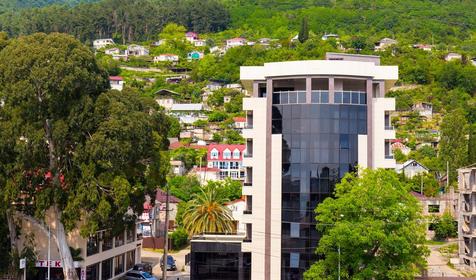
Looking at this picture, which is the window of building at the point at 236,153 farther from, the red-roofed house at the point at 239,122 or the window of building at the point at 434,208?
the window of building at the point at 434,208

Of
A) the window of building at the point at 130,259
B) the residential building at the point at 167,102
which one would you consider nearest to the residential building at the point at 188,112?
the residential building at the point at 167,102

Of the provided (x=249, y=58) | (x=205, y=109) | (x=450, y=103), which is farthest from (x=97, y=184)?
(x=249, y=58)

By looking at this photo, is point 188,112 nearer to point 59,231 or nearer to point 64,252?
point 59,231

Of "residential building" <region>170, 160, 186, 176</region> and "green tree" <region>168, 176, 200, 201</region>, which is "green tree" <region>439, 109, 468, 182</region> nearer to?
"green tree" <region>168, 176, 200, 201</region>

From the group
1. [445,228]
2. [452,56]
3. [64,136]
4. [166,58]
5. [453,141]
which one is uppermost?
[166,58]

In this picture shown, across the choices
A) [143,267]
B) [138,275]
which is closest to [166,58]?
[143,267]
